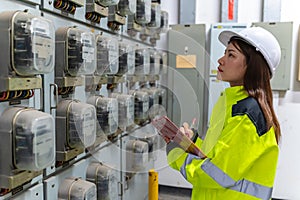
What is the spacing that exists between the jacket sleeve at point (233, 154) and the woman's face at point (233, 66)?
21cm

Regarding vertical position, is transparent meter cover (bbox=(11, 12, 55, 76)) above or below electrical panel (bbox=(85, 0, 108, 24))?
below

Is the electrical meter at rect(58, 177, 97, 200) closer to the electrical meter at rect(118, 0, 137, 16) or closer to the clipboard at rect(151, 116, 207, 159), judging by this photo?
the clipboard at rect(151, 116, 207, 159)

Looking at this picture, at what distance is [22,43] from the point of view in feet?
3.58

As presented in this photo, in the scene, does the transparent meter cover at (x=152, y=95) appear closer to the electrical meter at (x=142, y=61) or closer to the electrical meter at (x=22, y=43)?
the electrical meter at (x=142, y=61)

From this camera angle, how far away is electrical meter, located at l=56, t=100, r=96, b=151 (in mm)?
1461

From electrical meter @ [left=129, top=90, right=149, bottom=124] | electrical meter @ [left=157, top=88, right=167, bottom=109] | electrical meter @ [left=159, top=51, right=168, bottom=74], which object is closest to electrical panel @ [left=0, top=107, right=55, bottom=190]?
electrical meter @ [left=129, top=90, right=149, bottom=124]

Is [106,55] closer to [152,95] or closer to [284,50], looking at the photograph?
[152,95]

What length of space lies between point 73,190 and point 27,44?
0.77m

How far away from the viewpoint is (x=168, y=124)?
151cm

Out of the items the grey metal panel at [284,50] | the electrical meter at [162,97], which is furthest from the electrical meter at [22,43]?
the grey metal panel at [284,50]

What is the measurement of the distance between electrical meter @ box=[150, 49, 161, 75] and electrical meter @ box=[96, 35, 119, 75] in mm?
951

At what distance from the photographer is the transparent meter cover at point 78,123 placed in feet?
4.80

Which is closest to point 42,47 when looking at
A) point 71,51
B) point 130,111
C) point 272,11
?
point 71,51

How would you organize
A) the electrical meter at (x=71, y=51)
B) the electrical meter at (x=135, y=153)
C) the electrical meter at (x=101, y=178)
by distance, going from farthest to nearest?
the electrical meter at (x=135, y=153), the electrical meter at (x=101, y=178), the electrical meter at (x=71, y=51)
